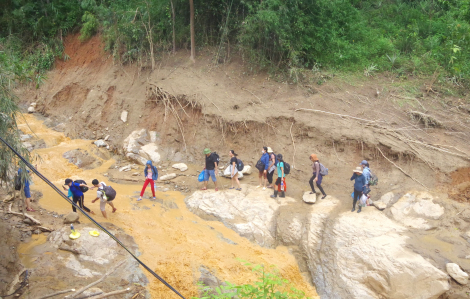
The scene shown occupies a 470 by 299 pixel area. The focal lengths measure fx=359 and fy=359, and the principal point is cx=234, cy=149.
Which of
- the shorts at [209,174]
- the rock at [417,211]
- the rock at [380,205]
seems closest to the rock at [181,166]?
the shorts at [209,174]

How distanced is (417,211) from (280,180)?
3390 millimetres

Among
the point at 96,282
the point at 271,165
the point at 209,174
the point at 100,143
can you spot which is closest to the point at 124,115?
the point at 100,143

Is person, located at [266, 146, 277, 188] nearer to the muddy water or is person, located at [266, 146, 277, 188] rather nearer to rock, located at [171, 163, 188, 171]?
the muddy water

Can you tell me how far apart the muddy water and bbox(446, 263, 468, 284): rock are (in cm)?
276

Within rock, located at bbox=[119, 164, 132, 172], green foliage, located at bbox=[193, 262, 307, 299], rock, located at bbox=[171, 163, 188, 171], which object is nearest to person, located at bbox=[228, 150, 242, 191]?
rock, located at bbox=[171, 163, 188, 171]

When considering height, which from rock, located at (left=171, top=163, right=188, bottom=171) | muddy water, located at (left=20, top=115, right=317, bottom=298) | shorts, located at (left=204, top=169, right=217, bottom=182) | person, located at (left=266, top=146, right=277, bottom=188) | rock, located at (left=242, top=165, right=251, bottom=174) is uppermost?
person, located at (left=266, top=146, right=277, bottom=188)

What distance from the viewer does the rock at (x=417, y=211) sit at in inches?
328

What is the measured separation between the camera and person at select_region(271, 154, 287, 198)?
960 cm

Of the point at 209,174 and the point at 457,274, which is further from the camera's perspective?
the point at 209,174

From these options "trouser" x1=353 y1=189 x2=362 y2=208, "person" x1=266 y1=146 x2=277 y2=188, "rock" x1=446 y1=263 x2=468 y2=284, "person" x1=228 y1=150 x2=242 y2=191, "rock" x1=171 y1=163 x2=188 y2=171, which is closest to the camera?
"rock" x1=446 y1=263 x2=468 y2=284

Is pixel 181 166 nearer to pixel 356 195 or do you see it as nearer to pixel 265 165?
pixel 265 165

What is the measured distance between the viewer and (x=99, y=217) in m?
9.06

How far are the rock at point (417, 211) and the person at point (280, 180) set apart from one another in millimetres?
2755

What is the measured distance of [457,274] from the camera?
6.99m
